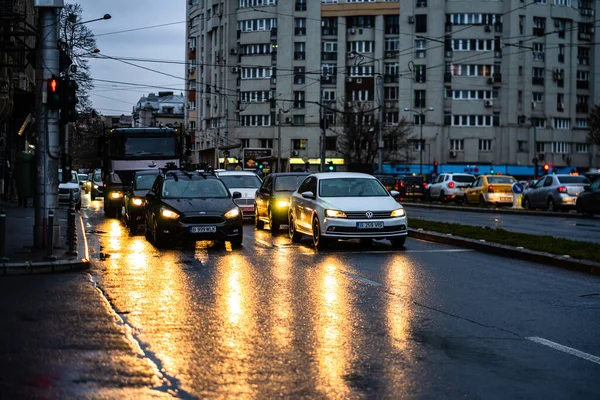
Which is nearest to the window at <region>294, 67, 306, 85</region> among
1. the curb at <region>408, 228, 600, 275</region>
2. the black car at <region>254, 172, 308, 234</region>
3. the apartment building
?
the apartment building

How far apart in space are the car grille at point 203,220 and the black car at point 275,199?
217 inches

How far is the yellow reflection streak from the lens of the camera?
6.38m

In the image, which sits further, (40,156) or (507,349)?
(40,156)

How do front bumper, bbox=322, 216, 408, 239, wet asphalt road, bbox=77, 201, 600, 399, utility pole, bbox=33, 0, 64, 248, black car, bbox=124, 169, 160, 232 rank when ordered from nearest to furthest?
wet asphalt road, bbox=77, 201, 600, 399, utility pole, bbox=33, 0, 64, 248, front bumper, bbox=322, 216, 408, 239, black car, bbox=124, 169, 160, 232

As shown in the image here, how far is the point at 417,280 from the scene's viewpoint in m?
12.9

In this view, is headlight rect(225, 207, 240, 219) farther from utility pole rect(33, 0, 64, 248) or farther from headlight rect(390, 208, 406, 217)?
utility pole rect(33, 0, 64, 248)

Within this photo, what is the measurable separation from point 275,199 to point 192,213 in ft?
20.1

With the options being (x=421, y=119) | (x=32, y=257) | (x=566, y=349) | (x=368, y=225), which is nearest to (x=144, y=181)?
(x=368, y=225)

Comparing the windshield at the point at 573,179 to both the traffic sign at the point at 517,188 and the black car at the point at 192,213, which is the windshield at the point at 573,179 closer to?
the traffic sign at the point at 517,188

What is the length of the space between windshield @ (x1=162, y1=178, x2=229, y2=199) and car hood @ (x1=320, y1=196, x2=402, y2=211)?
9.37 ft

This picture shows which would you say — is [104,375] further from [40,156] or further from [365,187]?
[365,187]

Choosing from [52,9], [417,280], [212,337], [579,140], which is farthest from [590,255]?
[579,140]

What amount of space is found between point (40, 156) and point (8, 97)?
16162 millimetres

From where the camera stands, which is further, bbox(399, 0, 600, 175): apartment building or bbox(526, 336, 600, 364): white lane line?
bbox(399, 0, 600, 175): apartment building
